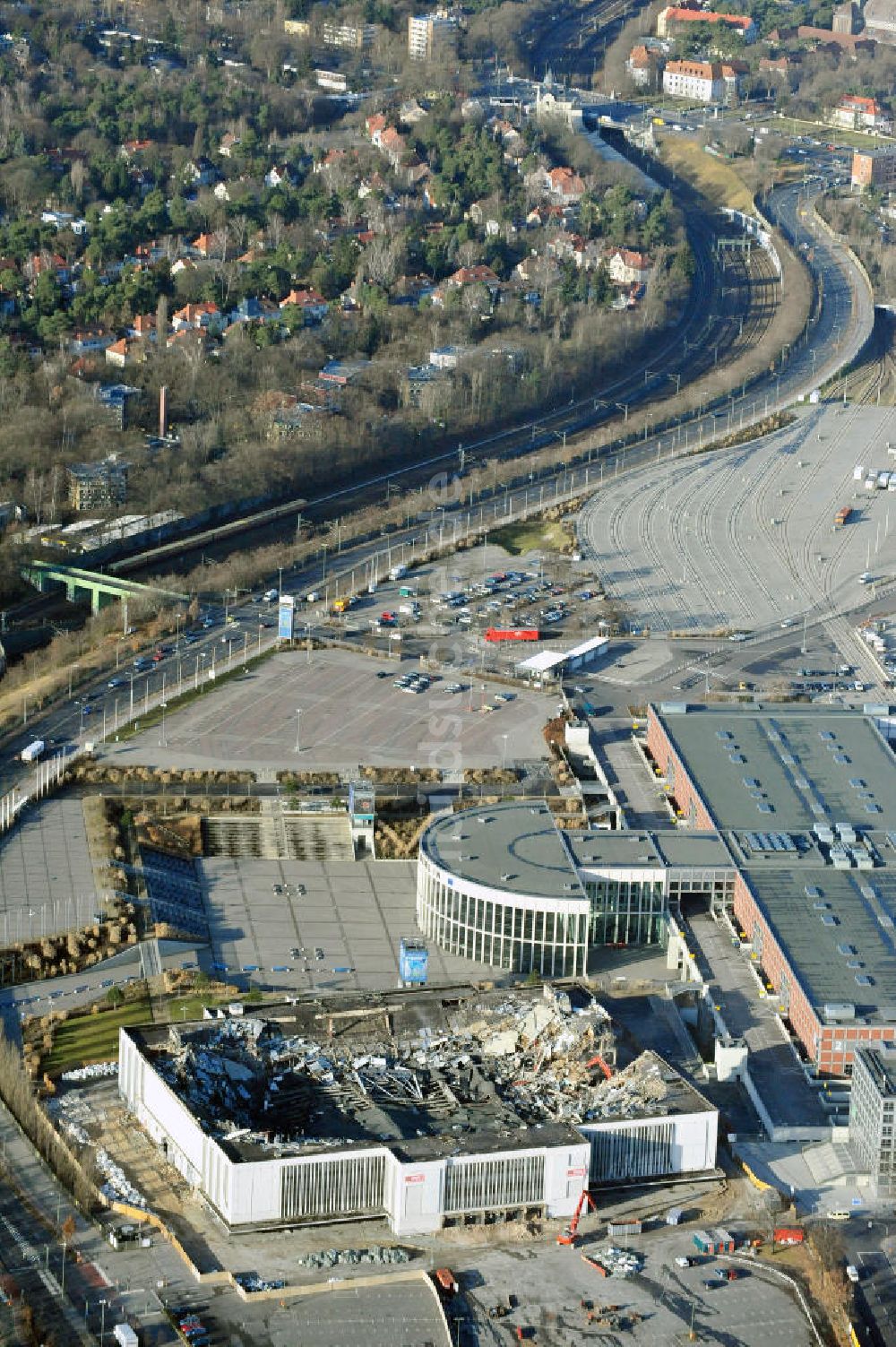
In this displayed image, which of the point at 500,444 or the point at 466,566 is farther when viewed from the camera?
the point at 500,444

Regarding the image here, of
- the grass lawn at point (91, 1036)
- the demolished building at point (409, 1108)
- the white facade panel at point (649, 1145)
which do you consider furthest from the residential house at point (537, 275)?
the white facade panel at point (649, 1145)

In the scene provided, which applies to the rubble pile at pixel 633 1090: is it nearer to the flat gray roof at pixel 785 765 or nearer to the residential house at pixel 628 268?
the flat gray roof at pixel 785 765

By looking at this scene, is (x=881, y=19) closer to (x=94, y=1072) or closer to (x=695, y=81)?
(x=695, y=81)

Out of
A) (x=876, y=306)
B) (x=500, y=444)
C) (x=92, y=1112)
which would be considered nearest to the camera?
(x=92, y=1112)

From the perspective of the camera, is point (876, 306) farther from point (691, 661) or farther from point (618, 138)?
point (691, 661)

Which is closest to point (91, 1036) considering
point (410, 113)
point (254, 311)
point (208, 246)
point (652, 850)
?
point (652, 850)

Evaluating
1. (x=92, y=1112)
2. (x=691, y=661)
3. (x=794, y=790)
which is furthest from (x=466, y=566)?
(x=92, y=1112)
